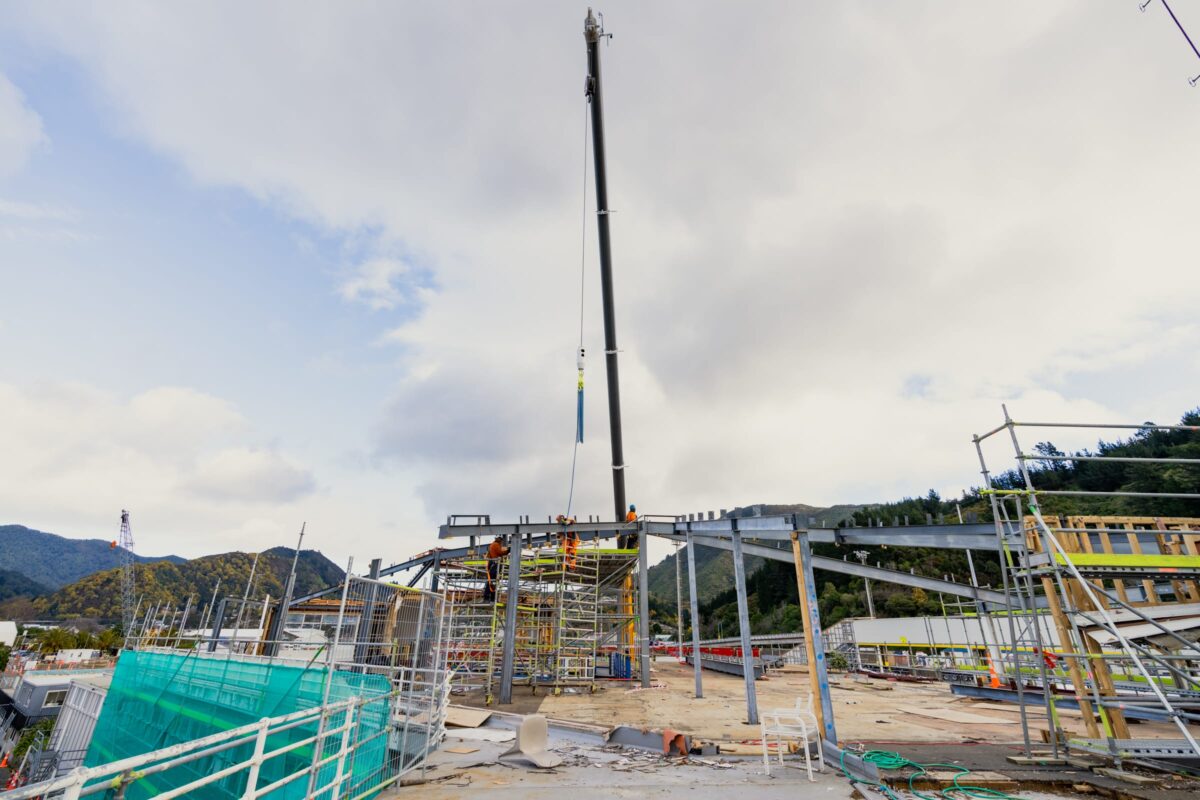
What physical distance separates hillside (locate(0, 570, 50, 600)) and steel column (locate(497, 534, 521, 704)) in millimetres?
244899

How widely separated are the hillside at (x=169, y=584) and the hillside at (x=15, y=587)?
153 ft

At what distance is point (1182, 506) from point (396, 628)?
6373cm

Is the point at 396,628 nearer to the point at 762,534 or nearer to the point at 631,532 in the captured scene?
the point at 762,534

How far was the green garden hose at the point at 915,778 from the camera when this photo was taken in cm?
627

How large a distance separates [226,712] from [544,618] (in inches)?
554

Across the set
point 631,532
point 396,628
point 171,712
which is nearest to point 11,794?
point 396,628

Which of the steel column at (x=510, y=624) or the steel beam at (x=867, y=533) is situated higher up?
the steel beam at (x=867, y=533)

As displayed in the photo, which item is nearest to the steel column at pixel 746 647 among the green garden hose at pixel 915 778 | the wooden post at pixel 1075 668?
the green garden hose at pixel 915 778

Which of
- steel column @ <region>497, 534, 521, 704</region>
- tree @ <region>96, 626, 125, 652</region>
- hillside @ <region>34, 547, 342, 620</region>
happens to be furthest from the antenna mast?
steel column @ <region>497, 534, 521, 704</region>

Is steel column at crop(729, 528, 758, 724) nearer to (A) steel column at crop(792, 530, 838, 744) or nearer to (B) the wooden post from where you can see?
(A) steel column at crop(792, 530, 838, 744)

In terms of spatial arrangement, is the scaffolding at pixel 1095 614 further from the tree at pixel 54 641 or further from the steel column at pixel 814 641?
the tree at pixel 54 641

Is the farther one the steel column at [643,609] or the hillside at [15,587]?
the hillside at [15,587]

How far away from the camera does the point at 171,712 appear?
9.80 meters

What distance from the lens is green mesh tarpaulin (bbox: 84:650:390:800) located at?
662 centimetres
